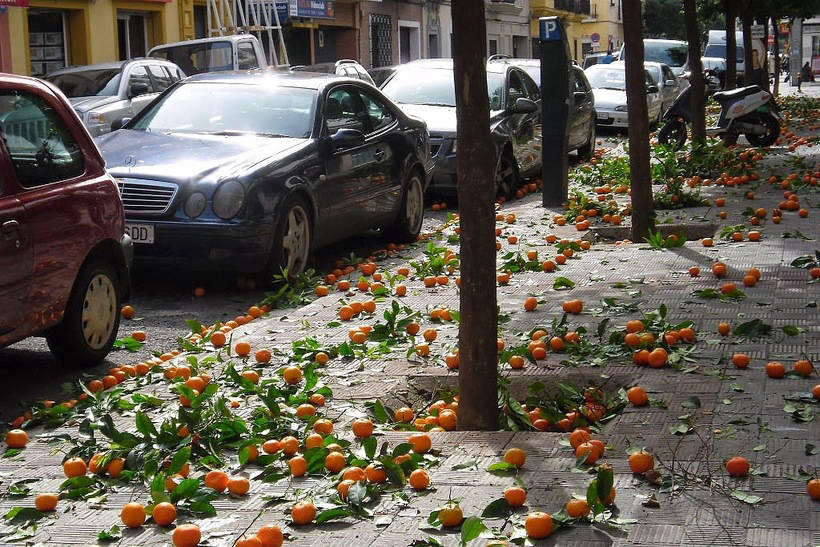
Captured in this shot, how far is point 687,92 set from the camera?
20453 mm

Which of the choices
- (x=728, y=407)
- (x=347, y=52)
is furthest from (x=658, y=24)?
(x=728, y=407)

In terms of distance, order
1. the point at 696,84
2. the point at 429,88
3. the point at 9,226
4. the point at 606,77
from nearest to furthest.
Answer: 1. the point at 9,226
2. the point at 429,88
3. the point at 696,84
4. the point at 606,77

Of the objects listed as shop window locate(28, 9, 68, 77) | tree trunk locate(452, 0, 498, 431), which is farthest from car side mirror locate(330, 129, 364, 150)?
shop window locate(28, 9, 68, 77)

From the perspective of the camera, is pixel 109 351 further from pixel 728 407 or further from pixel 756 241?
pixel 756 241

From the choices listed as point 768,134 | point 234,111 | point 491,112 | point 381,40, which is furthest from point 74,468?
point 381,40

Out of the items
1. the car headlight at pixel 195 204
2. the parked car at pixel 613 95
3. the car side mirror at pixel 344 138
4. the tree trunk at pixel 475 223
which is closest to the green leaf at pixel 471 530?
the tree trunk at pixel 475 223

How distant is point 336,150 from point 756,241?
340cm

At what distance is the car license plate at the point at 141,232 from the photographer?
8.91 metres

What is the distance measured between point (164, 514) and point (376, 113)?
7.87 meters

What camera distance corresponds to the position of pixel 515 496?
388 cm

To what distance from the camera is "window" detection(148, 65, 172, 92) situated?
20.3 m

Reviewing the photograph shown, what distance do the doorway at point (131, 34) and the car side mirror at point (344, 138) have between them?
2004 centimetres

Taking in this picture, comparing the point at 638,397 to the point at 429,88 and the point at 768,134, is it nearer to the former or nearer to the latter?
the point at 429,88

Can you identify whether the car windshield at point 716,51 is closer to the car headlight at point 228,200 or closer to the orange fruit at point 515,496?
the car headlight at point 228,200
